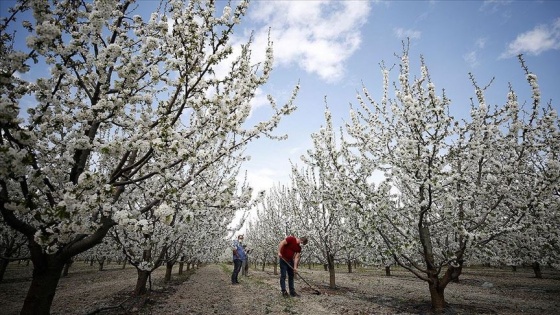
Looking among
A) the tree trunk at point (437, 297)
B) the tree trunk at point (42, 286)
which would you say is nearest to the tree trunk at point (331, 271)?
the tree trunk at point (437, 297)

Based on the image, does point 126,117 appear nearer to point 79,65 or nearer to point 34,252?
point 79,65

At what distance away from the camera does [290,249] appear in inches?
452

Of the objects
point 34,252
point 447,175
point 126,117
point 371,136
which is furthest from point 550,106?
point 34,252

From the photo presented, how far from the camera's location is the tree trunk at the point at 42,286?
4.30m

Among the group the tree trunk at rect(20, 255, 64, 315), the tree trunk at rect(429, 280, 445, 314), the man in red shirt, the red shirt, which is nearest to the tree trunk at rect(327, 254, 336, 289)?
the man in red shirt

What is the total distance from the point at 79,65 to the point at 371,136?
791 centimetres

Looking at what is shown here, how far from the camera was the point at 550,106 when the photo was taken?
8.52 metres

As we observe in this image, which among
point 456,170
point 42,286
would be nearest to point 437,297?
point 456,170

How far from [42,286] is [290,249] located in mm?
8403

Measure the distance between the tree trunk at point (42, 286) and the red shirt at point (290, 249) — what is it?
805cm

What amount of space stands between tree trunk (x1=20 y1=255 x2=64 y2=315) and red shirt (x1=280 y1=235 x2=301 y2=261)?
8054 mm

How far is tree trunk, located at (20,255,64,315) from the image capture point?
14.1 ft

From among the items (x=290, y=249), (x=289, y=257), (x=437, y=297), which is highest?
(x=290, y=249)

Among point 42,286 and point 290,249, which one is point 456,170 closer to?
point 290,249
